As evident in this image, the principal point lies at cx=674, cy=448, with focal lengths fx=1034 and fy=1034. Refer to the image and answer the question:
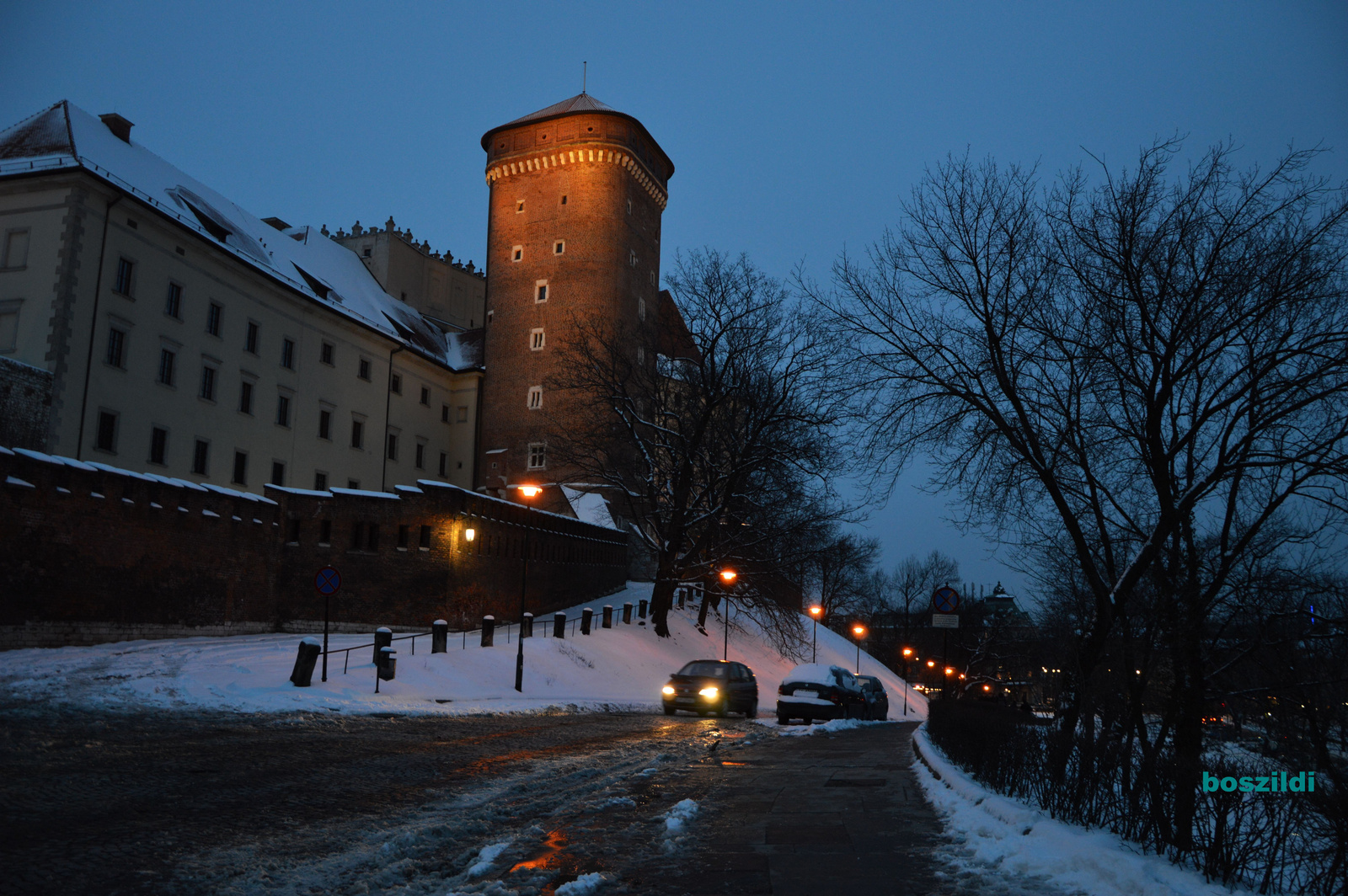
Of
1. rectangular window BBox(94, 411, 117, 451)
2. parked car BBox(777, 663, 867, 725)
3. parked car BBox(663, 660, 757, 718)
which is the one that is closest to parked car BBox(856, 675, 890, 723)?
parked car BBox(777, 663, 867, 725)

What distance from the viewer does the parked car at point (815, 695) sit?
932 inches

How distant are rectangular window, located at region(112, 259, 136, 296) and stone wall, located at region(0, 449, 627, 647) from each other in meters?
11.9

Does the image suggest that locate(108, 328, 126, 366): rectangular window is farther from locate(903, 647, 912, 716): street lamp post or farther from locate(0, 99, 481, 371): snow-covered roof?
locate(903, 647, 912, 716): street lamp post

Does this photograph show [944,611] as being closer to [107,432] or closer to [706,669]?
[706,669]

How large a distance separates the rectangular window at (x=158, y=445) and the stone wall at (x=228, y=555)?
31.5 ft

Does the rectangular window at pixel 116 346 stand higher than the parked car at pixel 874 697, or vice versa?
the rectangular window at pixel 116 346

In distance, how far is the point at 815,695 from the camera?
78.8 feet

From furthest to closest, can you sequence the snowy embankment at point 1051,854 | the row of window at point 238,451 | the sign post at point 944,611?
the row of window at point 238,451
the sign post at point 944,611
the snowy embankment at point 1051,854

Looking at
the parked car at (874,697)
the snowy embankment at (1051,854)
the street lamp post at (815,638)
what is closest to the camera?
the snowy embankment at (1051,854)

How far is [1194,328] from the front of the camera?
10.7 m

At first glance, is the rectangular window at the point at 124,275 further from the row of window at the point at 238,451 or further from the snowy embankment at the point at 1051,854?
the snowy embankment at the point at 1051,854

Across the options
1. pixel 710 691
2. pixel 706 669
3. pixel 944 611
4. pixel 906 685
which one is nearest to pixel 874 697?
pixel 706 669

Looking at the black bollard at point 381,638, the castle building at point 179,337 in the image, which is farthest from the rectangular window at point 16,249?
the black bollard at point 381,638

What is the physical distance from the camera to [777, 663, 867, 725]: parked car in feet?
77.7
